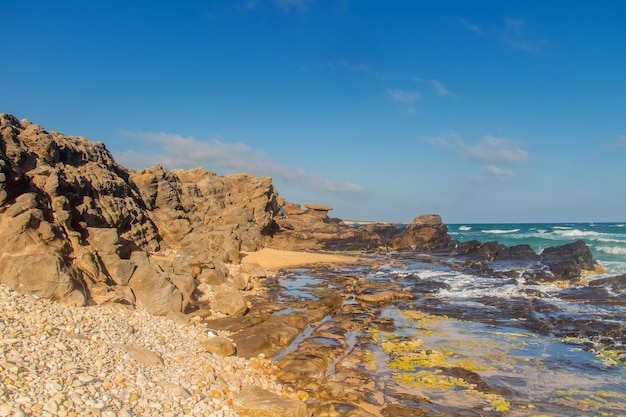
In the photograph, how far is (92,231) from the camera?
16438 mm

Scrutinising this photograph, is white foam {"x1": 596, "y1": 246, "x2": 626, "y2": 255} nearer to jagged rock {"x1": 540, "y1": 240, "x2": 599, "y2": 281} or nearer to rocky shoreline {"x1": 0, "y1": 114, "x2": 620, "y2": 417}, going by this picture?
jagged rock {"x1": 540, "y1": 240, "x2": 599, "y2": 281}

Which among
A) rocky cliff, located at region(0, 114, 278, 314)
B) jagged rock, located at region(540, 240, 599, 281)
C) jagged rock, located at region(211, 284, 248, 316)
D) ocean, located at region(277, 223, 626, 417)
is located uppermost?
rocky cliff, located at region(0, 114, 278, 314)

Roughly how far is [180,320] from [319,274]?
53.2 feet

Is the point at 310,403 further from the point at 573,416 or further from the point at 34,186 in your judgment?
the point at 34,186

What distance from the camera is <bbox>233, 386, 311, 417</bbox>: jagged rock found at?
8.20 m

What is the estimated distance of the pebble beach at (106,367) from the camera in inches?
274

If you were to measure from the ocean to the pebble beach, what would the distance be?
3.39 meters

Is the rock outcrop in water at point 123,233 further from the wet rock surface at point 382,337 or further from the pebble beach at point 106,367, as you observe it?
the wet rock surface at point 382,337

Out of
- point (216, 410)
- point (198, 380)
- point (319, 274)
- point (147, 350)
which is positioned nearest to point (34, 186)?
point (147, 350)

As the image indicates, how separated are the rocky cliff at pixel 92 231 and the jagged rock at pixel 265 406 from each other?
6.22 meters

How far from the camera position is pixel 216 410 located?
8.05 m

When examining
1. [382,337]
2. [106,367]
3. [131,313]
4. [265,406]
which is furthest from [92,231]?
[382,337]

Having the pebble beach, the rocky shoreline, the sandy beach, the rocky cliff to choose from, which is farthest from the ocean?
the sandy beach

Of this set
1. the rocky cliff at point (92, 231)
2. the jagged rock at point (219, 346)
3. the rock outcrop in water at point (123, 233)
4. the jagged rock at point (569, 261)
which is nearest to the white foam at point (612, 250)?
the jagged rock at point (569, 261)
